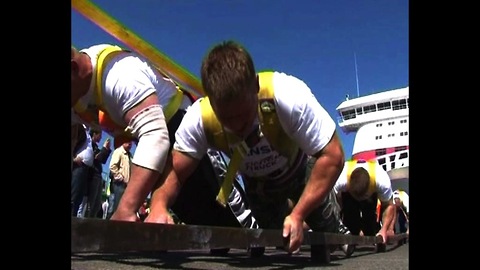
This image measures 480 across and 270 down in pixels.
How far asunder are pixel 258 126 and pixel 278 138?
0.16 meters

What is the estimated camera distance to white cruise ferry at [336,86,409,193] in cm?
2970

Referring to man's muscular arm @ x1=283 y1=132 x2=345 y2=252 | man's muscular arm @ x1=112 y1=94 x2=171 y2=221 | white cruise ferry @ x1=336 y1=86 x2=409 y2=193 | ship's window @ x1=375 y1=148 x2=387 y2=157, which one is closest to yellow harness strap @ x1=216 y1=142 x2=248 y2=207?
man's muscular arm @ x1=283 y1=132 x2=345 y2=252

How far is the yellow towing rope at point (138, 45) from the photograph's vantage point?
220cm

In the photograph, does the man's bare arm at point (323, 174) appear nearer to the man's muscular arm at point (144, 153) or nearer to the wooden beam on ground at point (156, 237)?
the wooden beam on ground at point (156, 237)

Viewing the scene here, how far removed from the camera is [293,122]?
2.33 m

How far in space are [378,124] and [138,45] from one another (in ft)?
99.2

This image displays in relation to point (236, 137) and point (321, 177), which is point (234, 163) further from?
point (321, 177)

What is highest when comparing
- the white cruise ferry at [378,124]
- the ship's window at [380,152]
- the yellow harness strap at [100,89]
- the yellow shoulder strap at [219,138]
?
the white cruise ferry at [378,124]

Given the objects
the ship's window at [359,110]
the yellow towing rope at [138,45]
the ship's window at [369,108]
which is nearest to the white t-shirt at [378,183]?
the yellow towing rope at [138,45]

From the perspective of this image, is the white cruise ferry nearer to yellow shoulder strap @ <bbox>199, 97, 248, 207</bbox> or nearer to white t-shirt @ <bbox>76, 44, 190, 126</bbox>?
yellow shoulder strap @ <bbox>199, 97, 248, 207</bbox>

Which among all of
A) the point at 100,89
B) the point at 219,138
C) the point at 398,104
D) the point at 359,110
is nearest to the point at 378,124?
the point at 398,104

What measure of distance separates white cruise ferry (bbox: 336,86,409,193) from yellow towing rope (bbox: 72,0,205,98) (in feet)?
84.0

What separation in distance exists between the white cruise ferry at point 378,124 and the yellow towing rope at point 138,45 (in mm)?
25602
